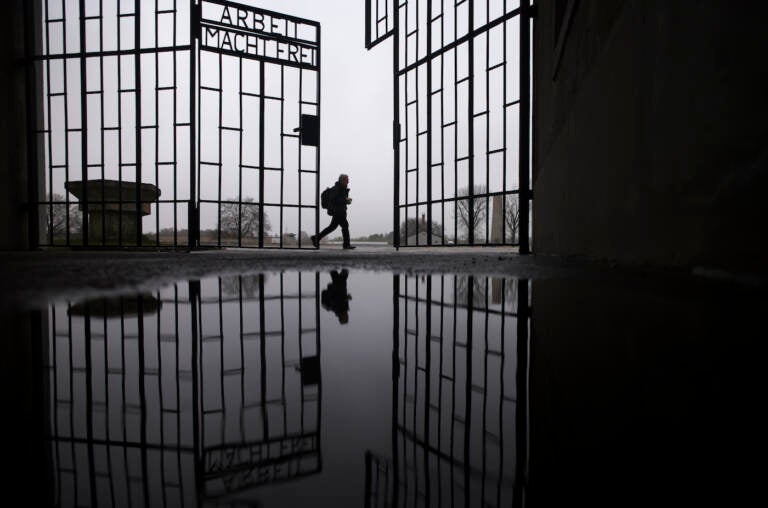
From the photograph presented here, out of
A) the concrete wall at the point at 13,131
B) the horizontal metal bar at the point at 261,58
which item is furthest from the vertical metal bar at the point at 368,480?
the concrete wall at the point at 13,131

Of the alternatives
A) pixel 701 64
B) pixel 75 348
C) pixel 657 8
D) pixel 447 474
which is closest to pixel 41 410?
pixel 75 348

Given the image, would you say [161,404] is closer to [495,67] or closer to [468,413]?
[468,413]

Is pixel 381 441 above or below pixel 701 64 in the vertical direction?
below

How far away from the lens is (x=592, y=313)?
0.71 metres

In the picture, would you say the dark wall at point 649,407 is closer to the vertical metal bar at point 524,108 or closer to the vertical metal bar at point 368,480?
the vertical metal bar at point 368,480

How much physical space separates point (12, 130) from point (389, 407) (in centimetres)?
781

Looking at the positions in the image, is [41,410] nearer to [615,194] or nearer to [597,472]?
[597,472]

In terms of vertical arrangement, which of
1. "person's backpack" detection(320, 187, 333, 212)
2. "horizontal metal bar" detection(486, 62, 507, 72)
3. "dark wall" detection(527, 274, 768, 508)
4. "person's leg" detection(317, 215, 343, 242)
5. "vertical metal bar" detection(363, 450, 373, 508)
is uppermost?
"horizontal metal bar" detection(486, 62, 507, 72)

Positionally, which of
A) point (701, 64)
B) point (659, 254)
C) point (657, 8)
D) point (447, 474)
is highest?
point (657, 8)

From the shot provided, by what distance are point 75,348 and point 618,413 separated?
593 mm

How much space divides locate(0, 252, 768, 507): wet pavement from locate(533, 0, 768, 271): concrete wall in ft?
0.72

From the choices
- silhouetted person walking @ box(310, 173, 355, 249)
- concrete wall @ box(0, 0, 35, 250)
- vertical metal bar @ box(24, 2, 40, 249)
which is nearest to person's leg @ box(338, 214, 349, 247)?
silhouetted person walking @ box(310, 173, 355, 249)

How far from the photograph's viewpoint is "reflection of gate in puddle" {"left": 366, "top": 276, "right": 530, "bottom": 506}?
267 mm

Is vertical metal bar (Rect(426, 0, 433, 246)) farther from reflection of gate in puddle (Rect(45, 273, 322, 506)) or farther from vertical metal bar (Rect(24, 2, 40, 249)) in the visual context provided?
vertical metal bar (Rect(24, 2, 40, 249))
